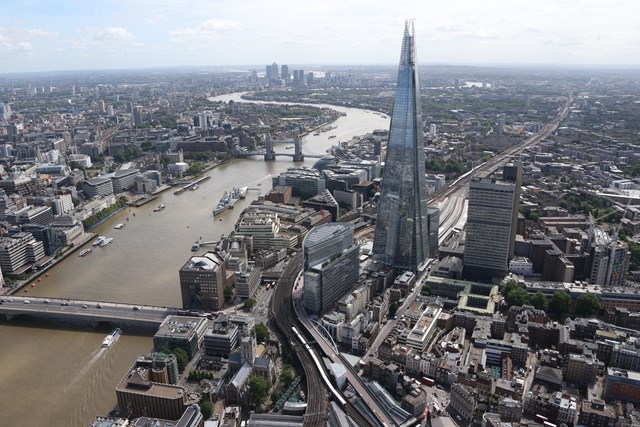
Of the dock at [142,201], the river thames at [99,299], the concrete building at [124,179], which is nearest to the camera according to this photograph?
the river thames at [99,299]

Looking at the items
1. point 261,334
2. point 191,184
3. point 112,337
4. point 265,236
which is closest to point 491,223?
point 261,334

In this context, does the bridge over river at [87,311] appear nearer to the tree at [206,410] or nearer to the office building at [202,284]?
the office building at [202,284]

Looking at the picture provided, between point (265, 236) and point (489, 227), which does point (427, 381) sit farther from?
point (265, 236)

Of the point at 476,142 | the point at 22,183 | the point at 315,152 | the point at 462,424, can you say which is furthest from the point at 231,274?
the point at 476,142

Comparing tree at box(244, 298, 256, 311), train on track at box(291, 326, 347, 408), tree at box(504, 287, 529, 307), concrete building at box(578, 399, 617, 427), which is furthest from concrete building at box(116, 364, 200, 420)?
tree at box(504, 287, 529, 307)

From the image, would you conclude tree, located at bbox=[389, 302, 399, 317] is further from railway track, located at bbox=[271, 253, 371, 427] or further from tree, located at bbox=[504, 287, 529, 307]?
tree, located at bbox=[504, 287, 529, 307]

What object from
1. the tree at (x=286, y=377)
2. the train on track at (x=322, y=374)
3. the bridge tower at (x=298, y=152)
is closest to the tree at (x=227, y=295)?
the train on track at (x=322, y=374)

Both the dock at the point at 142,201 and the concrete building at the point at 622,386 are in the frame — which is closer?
the concrete building at the point at 622,386
